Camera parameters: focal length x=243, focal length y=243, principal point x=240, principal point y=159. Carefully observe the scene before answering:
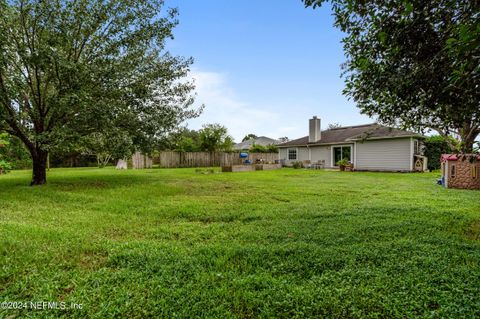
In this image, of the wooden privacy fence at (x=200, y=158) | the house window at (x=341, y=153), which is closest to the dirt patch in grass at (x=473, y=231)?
the house window at (x=341, y=153)

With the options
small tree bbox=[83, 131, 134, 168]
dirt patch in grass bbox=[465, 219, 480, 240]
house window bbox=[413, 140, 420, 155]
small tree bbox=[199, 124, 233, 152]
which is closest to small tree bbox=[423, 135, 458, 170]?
house window bbox=[413, 140, 420, 155]

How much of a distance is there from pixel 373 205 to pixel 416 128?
206 centimetres

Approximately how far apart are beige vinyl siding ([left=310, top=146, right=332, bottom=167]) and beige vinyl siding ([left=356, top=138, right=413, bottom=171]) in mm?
2807

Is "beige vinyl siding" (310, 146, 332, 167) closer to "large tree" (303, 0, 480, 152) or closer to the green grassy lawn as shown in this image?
the green grassy lawn

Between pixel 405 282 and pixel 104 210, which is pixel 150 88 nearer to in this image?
pixel 104 210

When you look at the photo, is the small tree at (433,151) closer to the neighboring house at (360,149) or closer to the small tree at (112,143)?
the neighboring house at (360,149)

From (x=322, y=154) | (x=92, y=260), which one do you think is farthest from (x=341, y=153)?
(x=92, y=260)

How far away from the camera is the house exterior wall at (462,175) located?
7.91m

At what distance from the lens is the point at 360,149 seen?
1795 cm

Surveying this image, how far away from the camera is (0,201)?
18.9 feet

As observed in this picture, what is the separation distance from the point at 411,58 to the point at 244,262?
132 inches

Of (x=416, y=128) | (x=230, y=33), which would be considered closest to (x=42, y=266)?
(x=416, y=128)

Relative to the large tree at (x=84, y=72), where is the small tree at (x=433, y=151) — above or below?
below

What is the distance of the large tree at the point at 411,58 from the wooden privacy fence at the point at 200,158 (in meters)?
20.1
